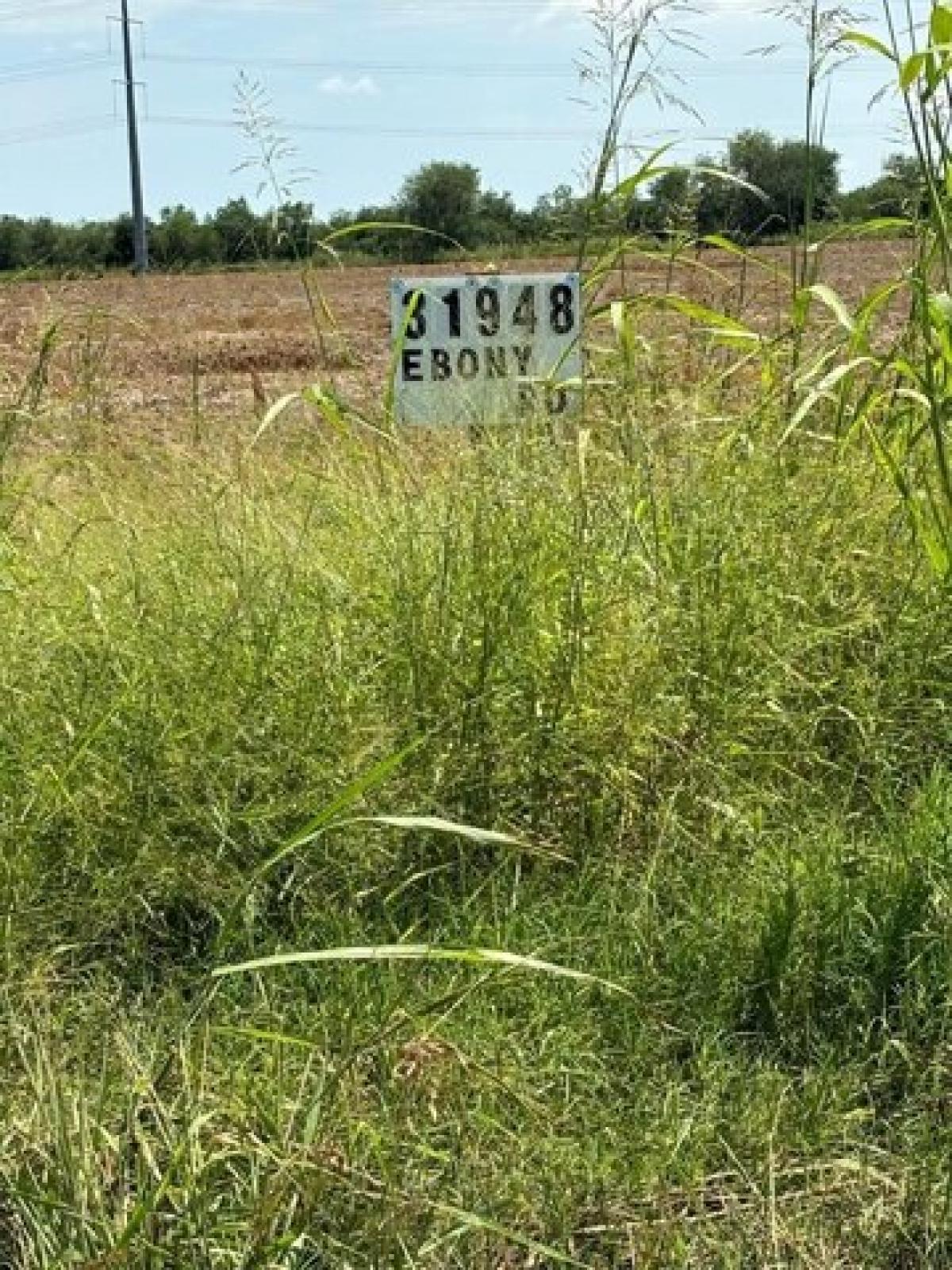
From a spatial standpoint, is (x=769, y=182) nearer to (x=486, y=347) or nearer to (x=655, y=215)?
(x=655, y=215)

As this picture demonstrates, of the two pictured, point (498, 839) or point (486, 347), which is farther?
point (486, 347)

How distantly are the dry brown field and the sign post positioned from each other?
0.36 ft

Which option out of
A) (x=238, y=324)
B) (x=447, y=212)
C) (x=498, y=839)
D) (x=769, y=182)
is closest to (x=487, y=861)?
(x=498, y=839)

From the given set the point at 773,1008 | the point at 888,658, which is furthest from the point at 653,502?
the point at 773,1008

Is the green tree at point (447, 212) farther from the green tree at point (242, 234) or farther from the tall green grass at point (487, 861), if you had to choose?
the tall green grass at point (487, 861)

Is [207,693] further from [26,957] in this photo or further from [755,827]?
[755,827]

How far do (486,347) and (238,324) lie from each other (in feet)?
53.7

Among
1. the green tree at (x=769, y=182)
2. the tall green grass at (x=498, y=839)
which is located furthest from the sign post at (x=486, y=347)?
the green tree at (x=769, y=182)

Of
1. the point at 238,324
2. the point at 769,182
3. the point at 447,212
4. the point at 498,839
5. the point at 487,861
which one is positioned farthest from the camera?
the point at 238,324

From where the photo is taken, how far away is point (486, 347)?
3.33 m

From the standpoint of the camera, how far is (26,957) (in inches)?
71.6

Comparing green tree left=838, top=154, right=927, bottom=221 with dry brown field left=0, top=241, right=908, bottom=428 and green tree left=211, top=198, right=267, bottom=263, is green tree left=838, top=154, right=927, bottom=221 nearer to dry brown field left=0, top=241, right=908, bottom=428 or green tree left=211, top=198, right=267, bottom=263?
dry brown field left=0, top=241, right=908, bottom=428

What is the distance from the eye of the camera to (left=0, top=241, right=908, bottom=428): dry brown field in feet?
10.4

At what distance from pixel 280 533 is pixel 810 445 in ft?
3.42
